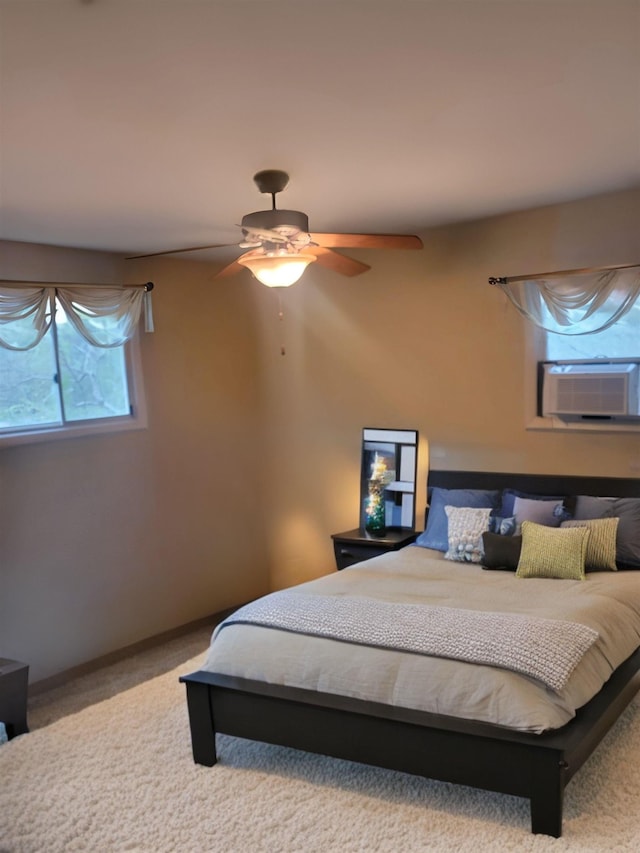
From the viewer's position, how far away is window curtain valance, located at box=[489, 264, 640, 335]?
4.14 metres

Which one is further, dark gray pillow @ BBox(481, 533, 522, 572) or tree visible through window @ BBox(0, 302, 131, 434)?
tree visible through window @ BBox(0, 302, 131, 434)

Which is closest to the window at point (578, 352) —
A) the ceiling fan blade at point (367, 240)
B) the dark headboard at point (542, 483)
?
the dark headboard at point (542, 483)

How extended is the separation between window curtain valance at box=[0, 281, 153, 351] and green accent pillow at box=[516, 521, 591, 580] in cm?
269

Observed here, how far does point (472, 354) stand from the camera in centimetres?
482

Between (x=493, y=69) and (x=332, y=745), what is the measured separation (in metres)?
2.49

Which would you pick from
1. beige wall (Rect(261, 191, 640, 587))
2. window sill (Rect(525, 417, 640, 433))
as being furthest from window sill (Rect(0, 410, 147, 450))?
window sill (Rect(525, 417, 640, 433))

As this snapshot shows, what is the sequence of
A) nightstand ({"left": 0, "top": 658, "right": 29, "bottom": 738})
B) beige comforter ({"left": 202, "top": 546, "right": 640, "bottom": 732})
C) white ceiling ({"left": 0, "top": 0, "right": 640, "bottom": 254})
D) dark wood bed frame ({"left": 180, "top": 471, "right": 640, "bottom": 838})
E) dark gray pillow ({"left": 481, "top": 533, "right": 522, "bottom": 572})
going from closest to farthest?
white ceiling ({"left": 0, "top": 0, "right": 640, "bottom": 254}) → dark wood bed frame ({"left": 180, "top": 471, "right": 640, "bottom": 838}) → beige comforter ({"left": 202, "top": 546, "right": 640, "bottom": 732}) → nightstand ({"left": 0, "top": 658, "right": 29, "bottom": 738}) → dark gray pillow ({"left": 481, "top": 533, "right": 522, "bottom": 572})

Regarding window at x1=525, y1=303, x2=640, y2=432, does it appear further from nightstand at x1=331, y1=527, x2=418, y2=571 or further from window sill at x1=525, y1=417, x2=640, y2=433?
nightstand at x1=331, y1=527, x2=418, y2=571

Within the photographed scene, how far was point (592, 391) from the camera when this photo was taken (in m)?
4.28

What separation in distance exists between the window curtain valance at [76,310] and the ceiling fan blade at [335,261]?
1.69 m

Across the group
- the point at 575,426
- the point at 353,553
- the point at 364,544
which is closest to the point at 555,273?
the point at 575,426

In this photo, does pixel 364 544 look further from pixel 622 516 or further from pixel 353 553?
pixel 622 516

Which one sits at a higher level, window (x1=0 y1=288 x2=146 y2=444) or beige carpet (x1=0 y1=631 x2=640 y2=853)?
window (x1=0 y1=288 x2=146 y2=444)

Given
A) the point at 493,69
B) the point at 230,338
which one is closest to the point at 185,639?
Result: the point at 230,338
